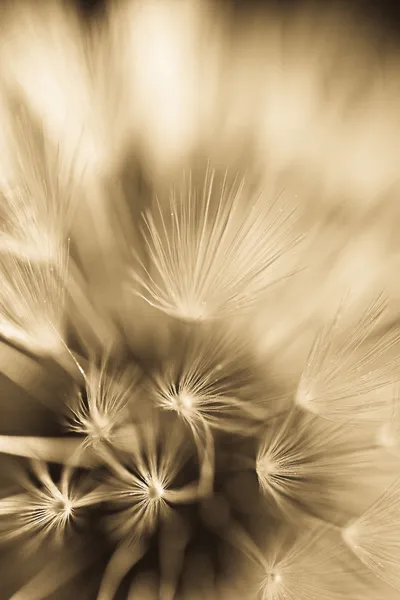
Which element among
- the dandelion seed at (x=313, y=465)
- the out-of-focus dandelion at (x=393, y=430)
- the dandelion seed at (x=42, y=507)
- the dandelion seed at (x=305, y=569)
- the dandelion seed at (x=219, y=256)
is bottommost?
the dandelion seed at (x=305, y=569)

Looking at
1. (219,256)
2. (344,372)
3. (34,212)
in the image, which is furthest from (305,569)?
(34,212)

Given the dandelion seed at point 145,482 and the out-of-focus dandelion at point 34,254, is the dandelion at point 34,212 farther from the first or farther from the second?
the dandelion seed at point 145,482

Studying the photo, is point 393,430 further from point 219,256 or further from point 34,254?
point 34,254

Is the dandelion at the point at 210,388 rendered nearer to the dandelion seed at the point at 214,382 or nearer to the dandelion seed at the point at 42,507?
the dandelion seed at the point at 214,382

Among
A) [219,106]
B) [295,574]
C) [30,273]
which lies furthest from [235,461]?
[219,106]

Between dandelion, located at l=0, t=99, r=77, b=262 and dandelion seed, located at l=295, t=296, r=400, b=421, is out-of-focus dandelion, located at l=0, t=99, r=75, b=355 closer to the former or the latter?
dandelion, located at l=0, t=99, r=77, b=262

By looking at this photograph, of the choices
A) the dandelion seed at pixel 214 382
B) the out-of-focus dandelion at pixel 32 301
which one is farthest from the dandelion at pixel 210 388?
the out-of-focus dandelion at pixel 32 301

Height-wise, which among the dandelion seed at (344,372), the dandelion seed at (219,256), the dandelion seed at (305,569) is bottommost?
the dandelion seed at (305,569)

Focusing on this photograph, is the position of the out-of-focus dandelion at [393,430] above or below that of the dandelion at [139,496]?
above

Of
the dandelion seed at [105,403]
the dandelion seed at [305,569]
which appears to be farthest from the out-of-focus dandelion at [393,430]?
the dandelion seed at [105,403]
